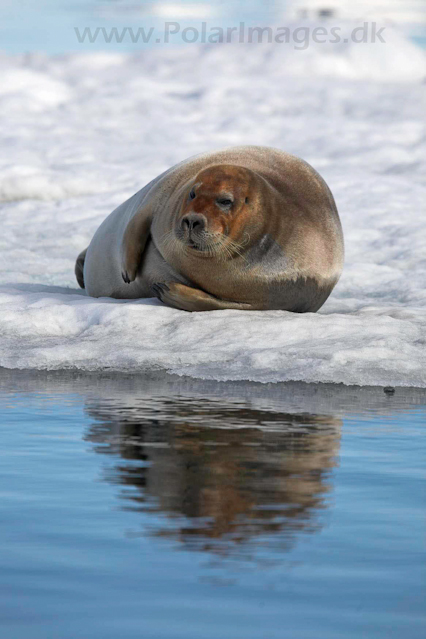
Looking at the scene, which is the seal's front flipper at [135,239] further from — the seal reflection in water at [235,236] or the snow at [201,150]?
the snow at [201,150]

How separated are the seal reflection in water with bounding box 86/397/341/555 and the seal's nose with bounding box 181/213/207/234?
1.65 meters

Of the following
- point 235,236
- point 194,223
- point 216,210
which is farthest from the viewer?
point 235,236

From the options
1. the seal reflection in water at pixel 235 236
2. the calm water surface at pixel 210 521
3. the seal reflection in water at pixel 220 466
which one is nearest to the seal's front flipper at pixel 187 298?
the seal reflection in water at pixel 235 236

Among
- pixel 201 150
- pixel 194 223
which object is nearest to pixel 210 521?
pixel 194 223

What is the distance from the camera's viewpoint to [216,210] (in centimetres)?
635

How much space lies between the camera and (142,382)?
526cm

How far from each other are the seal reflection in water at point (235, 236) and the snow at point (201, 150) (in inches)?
9.2

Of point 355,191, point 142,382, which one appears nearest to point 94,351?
point 142,382

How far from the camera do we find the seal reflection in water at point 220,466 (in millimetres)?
2695

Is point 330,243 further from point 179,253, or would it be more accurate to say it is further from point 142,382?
point 142,382

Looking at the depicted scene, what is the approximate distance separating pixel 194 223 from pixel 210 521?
3599mm

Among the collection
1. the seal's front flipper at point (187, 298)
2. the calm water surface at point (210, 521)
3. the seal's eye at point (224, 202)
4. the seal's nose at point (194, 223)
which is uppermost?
the seal's eye at point (224, 202)

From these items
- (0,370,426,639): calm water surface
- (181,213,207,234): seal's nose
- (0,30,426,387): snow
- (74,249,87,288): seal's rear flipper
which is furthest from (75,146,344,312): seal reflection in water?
(0,370,426,639): calm water surface

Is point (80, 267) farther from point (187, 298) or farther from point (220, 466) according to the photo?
point (220, 466)
